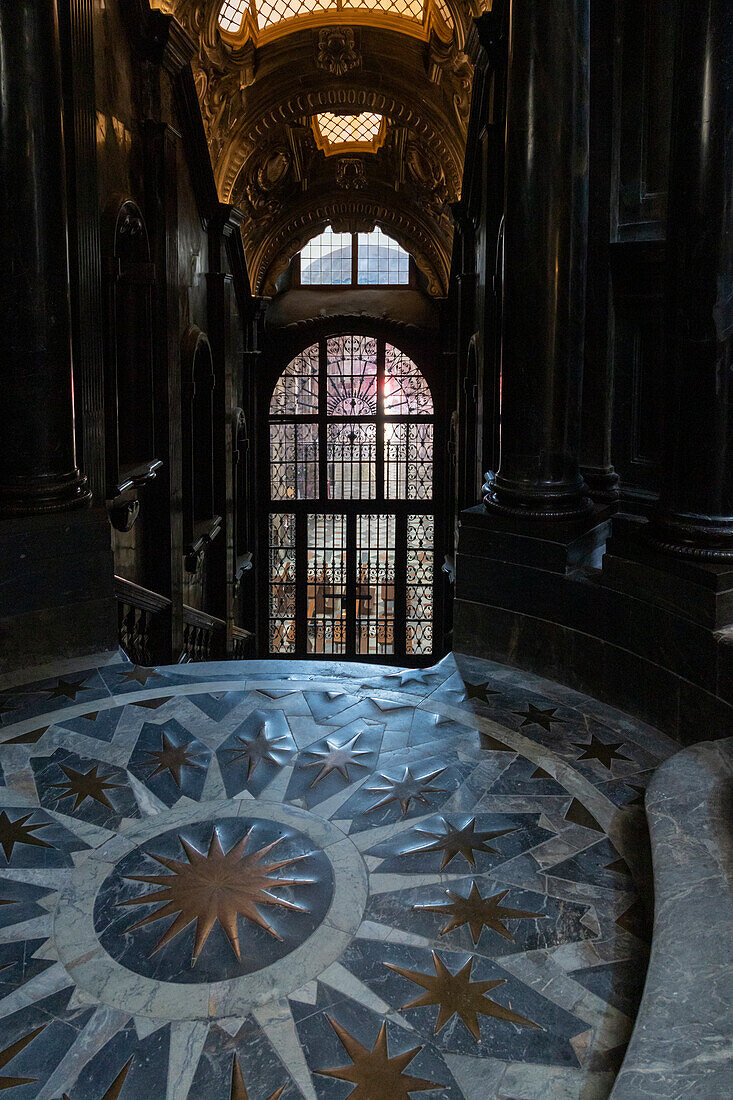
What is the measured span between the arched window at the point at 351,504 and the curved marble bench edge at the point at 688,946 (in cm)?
1308

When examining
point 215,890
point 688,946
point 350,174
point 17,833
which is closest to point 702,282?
point 688,946

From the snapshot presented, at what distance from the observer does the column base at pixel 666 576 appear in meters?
3.72

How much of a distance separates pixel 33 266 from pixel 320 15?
792cm

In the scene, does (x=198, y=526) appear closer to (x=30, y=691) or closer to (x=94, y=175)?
(x=94, y=175)

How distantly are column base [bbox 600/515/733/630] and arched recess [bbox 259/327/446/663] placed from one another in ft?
38.5

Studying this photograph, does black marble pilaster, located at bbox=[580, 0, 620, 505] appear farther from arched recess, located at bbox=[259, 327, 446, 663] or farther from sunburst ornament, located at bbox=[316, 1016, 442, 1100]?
arched recess, located at bbox=[259, 327, 446, 663]

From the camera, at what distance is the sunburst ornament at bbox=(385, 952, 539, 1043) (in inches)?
90.2

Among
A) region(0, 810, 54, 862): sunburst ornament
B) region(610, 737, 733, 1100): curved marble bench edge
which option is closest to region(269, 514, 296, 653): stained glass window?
region(0, 810, 54, 862): sunburst ornament

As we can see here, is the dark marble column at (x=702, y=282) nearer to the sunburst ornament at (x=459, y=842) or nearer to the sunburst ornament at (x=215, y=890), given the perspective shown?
the sunburst ornament at (x=459, y=842)

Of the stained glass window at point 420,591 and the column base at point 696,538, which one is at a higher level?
the column base at point 696,538

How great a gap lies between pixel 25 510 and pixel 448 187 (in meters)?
8.60

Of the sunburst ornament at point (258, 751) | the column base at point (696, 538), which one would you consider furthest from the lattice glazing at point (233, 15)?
the sunburst ornament at point (258, 751)

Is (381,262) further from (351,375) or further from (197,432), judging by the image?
(197,432)

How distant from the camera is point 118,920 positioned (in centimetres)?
Answer: 268
